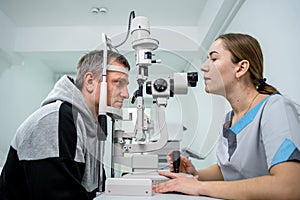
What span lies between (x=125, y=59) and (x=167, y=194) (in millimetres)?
521

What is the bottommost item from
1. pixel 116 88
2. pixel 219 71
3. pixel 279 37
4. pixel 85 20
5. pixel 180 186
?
pixel 180 186

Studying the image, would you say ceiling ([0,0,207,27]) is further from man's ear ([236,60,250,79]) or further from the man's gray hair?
man's ear ([236,60,250,79])

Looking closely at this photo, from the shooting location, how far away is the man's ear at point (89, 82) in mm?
1242

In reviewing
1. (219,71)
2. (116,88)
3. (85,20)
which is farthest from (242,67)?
(85,20)

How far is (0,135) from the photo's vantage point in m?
3.43

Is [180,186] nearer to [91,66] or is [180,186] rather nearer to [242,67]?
[242,67]

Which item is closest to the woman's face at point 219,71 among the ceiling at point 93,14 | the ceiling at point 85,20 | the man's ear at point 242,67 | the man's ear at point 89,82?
the man's ear at point 242,67

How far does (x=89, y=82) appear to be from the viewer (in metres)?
1.25

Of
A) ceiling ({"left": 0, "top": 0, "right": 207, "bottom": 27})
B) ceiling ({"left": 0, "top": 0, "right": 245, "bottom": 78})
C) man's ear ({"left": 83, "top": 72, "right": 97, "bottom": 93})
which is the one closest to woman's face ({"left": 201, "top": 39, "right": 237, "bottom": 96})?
man's ear ({"left": 83, "top": 72, "right": 97, "bottom": 93})

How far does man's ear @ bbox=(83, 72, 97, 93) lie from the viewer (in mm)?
1242

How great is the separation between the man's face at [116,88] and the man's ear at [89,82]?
23cm

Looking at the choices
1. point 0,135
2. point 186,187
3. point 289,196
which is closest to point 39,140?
point 186,187

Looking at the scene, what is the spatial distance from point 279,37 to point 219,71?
775 mm

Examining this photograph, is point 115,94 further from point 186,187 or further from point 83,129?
point 186,187
